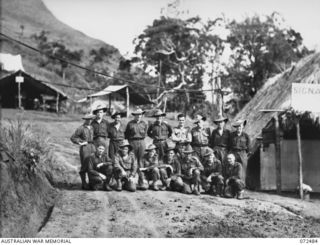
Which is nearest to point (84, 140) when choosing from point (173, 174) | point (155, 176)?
point (155, 176)

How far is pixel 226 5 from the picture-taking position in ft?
23.0

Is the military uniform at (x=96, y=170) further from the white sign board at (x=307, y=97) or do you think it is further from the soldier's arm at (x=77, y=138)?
the white sign board at (x=307, y=97)

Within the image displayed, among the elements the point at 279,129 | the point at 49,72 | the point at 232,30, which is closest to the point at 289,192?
the point at 279,129

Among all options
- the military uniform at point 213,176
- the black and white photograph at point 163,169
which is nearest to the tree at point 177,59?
the black and white photograph at point 163,169

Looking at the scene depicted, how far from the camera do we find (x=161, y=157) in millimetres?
7871

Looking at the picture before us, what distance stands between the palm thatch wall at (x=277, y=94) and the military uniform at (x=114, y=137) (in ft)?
9.31

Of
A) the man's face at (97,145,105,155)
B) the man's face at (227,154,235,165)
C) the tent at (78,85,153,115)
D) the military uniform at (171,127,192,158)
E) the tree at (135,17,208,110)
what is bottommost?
the man's face at (227,154,235,165)

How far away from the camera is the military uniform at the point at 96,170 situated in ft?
23.6

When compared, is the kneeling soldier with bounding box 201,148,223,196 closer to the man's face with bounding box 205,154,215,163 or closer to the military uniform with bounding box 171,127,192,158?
the man's face with bounding box 205,154,215,163

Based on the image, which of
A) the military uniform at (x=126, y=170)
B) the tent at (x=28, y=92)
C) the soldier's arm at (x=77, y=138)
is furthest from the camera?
the tent at (x=28, y=92)

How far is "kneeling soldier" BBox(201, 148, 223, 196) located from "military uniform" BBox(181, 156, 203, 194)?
5.1 inches

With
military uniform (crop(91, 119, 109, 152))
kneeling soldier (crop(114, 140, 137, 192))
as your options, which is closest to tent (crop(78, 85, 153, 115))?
military uniform (crop(91, 119, 109, 152))

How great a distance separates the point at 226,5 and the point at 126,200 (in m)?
3.16

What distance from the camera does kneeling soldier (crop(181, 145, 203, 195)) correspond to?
24.8 ft
